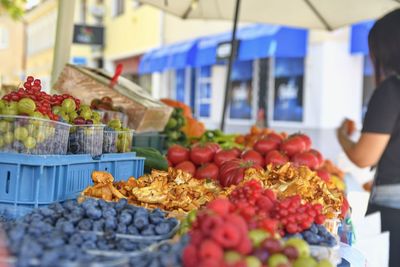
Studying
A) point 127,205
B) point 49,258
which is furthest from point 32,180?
point 49,258

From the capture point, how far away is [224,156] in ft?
11.0

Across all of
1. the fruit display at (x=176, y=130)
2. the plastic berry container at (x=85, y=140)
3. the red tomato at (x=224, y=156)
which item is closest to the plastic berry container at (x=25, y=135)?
the plastic berry container at (x=85, y=140)

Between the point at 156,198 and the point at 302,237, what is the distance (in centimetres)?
65

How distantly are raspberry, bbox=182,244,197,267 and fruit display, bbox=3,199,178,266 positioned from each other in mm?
229

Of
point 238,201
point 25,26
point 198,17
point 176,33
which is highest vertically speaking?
point 25,26

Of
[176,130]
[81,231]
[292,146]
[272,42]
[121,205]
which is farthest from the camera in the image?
[272,42]

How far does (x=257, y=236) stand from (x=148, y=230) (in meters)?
0.40

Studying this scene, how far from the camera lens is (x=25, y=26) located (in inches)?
1396

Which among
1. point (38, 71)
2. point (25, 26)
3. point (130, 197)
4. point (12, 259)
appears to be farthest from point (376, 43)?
point (25, 26)

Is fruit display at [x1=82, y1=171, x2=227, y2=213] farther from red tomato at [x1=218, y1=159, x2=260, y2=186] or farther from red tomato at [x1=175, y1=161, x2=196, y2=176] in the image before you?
red tomato at [x1=175, y1=161, x2=196, y2=176]

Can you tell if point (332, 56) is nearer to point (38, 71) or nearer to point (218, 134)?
point (218, 134)

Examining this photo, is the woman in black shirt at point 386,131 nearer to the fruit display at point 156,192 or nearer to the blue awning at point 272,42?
the fruit display at point 156,192

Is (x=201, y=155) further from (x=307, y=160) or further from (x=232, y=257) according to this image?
(x=232, y=257)

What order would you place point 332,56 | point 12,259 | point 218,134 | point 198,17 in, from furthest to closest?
point 332,56, point 198,17, point 218,134, point 12,259
